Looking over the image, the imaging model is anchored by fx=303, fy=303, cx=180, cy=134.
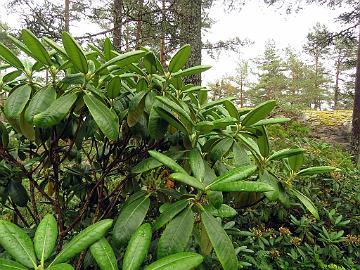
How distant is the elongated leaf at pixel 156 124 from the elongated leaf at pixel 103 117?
0.13m

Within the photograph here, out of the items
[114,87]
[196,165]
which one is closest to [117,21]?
[114,87]

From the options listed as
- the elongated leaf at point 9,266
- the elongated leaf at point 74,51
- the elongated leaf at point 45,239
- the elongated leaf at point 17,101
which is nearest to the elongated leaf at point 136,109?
the elongated leaf at point 74,51

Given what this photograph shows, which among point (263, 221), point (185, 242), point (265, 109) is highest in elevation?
point (265, 109)

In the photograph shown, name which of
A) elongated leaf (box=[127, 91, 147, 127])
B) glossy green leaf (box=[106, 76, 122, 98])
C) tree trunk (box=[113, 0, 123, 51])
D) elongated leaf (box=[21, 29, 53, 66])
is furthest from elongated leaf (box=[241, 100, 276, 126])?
tree trunk (box=[113, 0, 123, 51])

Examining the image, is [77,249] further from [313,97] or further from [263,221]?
[313,97]

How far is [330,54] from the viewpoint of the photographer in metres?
25.4

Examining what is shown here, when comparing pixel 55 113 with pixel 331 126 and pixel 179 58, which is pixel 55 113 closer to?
pixel 179 58

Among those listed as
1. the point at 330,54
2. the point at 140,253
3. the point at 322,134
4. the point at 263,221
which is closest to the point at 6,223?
the point at 140,253

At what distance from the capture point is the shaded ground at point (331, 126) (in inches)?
319

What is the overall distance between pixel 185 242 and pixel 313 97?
80.4ft

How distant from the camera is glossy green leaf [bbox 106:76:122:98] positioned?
112cm

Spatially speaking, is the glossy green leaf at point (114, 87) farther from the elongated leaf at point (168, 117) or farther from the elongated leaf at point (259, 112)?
the elongated leaf at point (259, 112)

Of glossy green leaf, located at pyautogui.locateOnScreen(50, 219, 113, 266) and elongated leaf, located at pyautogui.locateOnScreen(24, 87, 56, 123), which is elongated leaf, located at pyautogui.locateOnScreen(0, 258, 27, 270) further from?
elongated leaf, located at pyautogui.locateOnScreen(24, 87, 56, 123)

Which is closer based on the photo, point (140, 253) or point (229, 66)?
point (140, 253)
